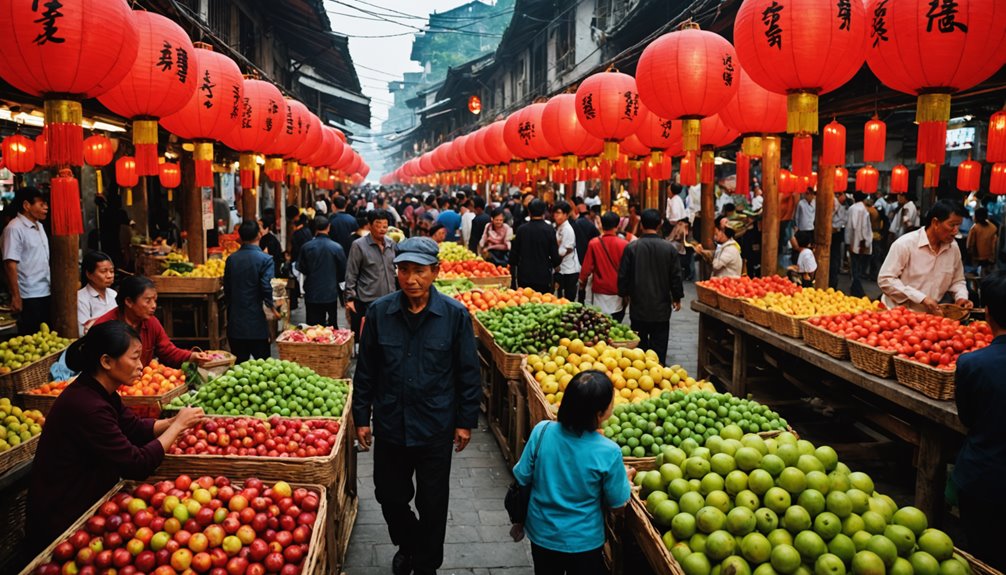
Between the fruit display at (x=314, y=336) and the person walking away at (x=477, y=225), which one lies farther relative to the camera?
the person walking away at (x=477, y=225)

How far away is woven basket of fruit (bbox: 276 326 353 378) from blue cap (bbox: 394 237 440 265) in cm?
343

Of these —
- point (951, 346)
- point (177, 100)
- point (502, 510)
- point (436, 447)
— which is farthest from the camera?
point (177, 100)

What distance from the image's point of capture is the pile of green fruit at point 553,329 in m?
6.24

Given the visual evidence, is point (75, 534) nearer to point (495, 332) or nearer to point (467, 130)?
point (495, 332)

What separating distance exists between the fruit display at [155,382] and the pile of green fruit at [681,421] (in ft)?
11.1

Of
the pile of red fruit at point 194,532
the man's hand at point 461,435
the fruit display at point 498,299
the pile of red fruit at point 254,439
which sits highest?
the fruit display at point 498,299

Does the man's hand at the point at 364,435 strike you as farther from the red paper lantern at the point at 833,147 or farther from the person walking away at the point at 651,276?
the red paper lantern at the point at 833,147

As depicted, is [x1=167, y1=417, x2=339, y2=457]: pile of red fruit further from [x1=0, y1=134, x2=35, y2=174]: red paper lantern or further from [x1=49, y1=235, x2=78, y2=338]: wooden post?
[x1=0, y1=134, x2=35, y2=174]: red paper lantern

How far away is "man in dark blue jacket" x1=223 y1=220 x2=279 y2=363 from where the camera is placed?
23.1 feet

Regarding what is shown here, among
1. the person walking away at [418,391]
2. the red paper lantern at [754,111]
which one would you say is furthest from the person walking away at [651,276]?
the person walking away at [418,391]

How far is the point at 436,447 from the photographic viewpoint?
12.6 ft

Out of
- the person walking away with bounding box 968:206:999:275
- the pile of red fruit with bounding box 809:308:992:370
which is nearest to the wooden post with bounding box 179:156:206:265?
the pile of red fruit with bounding box 809:308:992:370

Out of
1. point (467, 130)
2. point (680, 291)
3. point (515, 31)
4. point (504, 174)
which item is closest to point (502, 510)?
point (680, 291)

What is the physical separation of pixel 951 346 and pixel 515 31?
23.9 m
